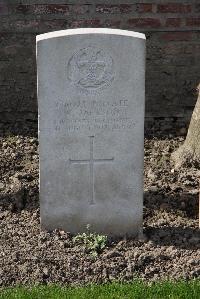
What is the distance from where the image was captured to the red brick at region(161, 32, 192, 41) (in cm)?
687

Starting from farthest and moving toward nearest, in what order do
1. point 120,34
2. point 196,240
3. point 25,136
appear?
point 25,136 → point 196,240 → point 120,34

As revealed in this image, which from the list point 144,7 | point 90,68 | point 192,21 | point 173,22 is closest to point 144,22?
point 144,7

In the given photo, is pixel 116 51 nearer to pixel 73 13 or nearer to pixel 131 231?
pixel 131 231

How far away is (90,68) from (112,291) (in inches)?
55.7

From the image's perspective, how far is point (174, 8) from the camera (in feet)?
22.3

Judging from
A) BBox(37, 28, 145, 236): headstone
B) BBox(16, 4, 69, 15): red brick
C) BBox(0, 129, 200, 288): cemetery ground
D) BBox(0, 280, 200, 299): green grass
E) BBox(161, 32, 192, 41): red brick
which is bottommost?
BBox(0, 280, 200, 299): green grass

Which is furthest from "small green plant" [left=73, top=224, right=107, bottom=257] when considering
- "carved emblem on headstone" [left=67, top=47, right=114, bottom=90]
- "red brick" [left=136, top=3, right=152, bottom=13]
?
"red brick" [left=136, top=3, right=152, bottom=13]

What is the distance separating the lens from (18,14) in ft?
22.4

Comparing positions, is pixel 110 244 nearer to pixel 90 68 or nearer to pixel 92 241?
pixel 92 241

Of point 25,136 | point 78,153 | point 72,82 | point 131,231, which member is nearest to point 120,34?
point 72,82

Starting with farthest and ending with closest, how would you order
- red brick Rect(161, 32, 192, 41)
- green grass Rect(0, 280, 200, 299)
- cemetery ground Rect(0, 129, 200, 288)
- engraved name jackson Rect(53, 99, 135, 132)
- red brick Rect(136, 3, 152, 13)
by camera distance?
1. red brick Rect(161, 32, 192, 41)
2. red brick Rect(136, 3, 152, 13)
3. engraved name jackson Rect(53, 99, 135, 132)
4. cemetery ground Rect(0, 129, 200, 288)
5. green grass Rect(0, 280, 200, 299)

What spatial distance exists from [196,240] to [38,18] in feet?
10.1

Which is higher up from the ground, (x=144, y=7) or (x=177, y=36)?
(x=144, y=7)

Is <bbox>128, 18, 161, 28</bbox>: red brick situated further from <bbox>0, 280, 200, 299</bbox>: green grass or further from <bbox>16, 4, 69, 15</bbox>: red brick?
<bbox>0, 280, 200, 299</bbox>: green grass
